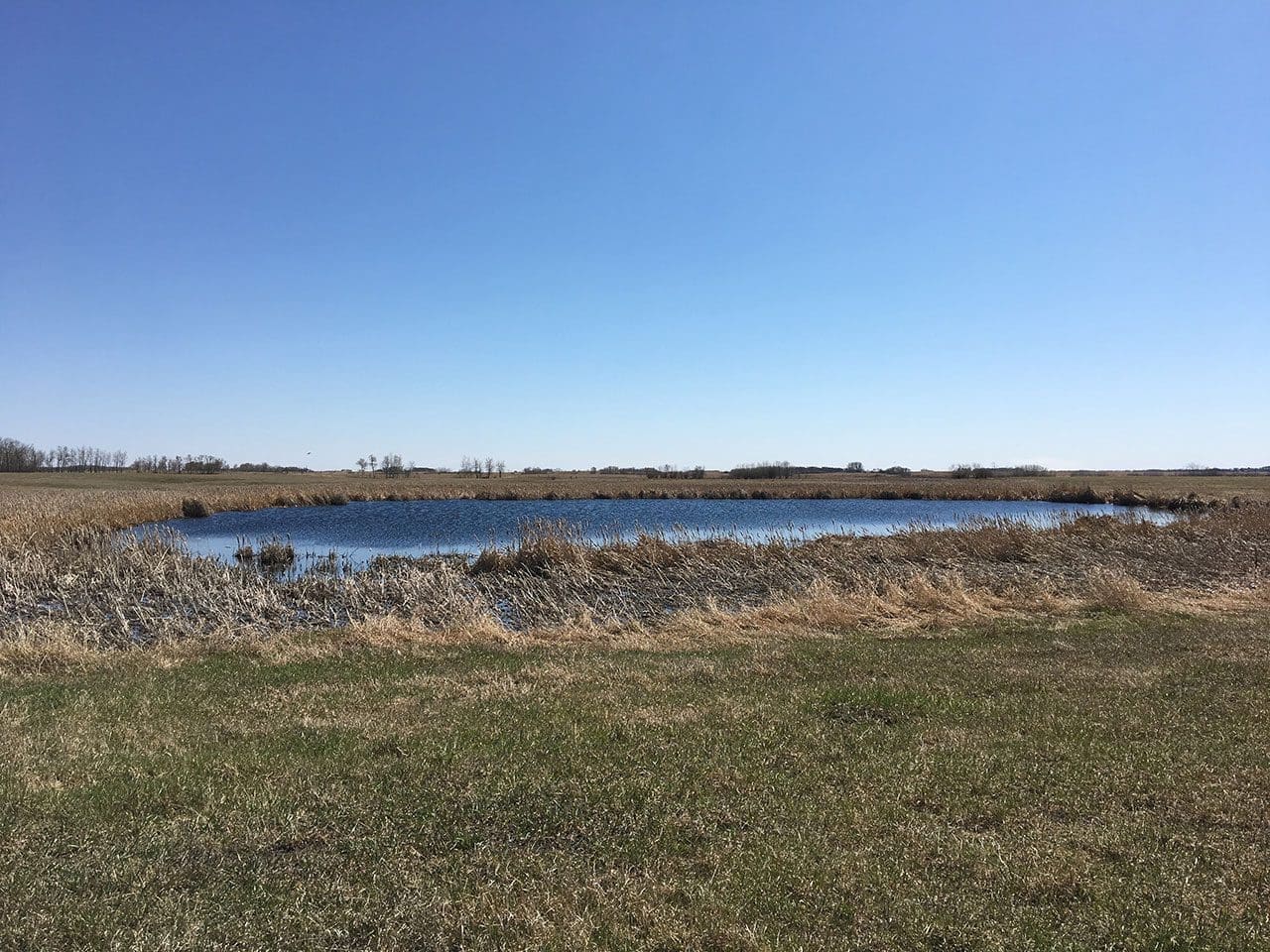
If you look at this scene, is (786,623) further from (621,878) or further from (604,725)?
(621,878)

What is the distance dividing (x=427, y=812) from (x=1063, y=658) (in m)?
9.88

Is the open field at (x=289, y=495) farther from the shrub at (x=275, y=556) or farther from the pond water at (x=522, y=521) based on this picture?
the shrub at (x=275, y=556)

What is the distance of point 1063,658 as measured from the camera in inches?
467

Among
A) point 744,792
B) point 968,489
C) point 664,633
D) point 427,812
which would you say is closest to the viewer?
point 427,812

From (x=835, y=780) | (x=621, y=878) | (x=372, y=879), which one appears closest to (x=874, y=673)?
(x=835, y=780)

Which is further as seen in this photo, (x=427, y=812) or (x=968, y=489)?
(x=968, y=489)

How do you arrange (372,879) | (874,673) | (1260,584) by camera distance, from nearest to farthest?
(372,879) < (874,673) < (1260,584)

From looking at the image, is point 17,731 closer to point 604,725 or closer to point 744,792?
point 604,725

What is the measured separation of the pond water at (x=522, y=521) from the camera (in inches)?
1487

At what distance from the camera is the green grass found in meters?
4.56

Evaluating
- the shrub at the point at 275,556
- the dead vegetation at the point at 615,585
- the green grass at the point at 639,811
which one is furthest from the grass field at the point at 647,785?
the shrub at the point at 275,556

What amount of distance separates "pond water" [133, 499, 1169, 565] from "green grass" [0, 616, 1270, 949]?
20759mm

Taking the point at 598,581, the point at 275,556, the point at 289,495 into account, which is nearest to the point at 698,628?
the point at 598,581

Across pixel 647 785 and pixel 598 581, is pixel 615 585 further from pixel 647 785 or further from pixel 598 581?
pixel 647 785
